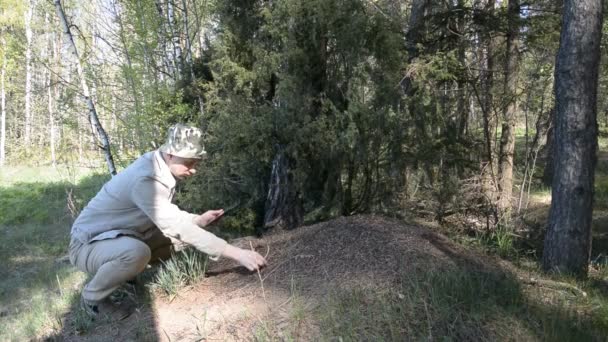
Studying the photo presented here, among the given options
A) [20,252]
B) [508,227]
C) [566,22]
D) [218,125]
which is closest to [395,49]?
[566,22]

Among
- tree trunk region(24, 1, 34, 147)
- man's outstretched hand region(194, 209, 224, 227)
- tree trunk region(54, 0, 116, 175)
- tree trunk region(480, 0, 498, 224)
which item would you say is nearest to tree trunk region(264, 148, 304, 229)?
man's outstretched hand region(194, 209, 224, 227)

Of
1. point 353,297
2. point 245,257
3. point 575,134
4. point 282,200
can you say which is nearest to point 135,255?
point 245,257

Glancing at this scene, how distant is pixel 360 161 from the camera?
15.9 feet

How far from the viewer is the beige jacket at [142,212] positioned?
348 centimetres

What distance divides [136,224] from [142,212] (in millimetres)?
126

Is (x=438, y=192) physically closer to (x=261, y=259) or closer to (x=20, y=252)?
(x=261, y=259)

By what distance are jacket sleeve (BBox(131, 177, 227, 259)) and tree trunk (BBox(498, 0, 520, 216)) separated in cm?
350

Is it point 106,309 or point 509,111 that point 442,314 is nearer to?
point 106,309

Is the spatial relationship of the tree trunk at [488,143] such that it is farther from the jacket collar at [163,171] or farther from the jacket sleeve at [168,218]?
the jacket collar at [163,171]

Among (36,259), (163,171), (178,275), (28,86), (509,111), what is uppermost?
(28,86)

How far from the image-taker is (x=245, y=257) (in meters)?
3.50

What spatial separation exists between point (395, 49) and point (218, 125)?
2.02 metres

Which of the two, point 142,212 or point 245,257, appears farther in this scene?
point 142,212

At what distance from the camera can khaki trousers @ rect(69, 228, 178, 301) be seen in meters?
3.63
